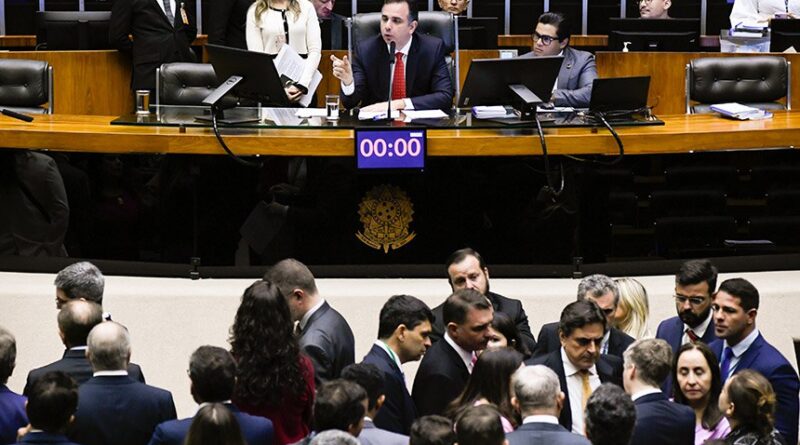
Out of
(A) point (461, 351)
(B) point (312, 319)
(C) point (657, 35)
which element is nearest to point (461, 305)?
(A) point (461, 351)

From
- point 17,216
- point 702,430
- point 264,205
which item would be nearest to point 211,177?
point 264,205

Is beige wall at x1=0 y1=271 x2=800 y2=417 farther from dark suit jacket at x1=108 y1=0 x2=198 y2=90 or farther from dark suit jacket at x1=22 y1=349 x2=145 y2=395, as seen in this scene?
dark suit jacket at x1=108 y1=0 x2=198 y2=90

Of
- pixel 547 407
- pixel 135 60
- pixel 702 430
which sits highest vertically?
pixel 135 60

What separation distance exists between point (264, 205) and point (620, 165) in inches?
70.2

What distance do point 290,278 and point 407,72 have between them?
2.97m

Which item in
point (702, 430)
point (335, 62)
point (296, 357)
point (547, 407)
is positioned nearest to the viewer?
point (547, 407)

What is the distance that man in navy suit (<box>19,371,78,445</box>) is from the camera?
4.07 m

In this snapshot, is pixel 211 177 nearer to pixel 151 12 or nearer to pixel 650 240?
pixel 650 240

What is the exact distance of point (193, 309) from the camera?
685cm

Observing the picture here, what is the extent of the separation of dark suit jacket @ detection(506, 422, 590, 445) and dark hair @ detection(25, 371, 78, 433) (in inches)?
51.1

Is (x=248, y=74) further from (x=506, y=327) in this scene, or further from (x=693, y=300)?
(x=693, y=300)

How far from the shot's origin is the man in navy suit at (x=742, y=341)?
17.1 ft

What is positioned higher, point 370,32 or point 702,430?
point 370,32

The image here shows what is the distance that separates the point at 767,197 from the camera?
715cm
